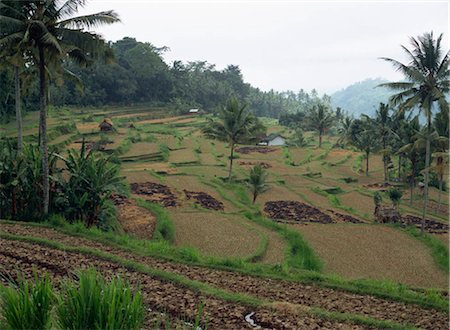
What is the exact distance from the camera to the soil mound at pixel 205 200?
2050 centimetres

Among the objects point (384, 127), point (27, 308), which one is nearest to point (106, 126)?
point (384, 127)

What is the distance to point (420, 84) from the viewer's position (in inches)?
723

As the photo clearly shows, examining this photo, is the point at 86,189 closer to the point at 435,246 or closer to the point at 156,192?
the point at 156,192

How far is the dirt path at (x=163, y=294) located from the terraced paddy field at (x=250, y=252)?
0.03 metres

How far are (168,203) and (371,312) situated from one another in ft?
43.1

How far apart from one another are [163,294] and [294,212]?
47.1 ft

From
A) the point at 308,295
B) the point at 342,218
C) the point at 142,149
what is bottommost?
the point at 342,218

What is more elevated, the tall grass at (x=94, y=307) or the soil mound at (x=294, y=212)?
the tall grass at (x=94, y=307)

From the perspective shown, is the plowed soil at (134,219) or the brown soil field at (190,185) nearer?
the plowed soil at (134,219)

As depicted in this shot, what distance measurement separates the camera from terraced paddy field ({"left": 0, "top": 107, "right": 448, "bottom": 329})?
24.7ft

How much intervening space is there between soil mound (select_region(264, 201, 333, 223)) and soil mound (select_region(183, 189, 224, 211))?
2438 millimetres

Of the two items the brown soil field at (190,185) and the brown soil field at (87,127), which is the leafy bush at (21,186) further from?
the brown soil field at (87,127)

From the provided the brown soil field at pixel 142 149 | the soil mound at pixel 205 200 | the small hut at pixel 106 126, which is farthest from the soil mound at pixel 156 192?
the small hut at pixel 106 126

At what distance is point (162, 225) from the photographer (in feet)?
50.6
